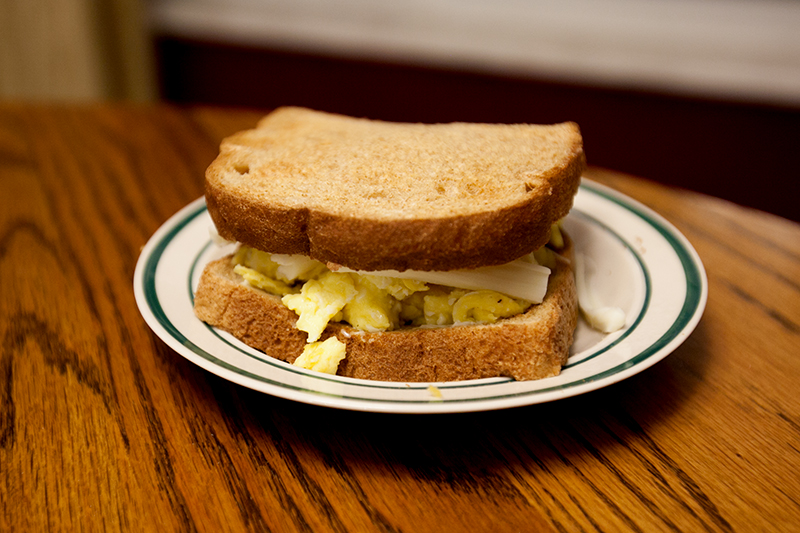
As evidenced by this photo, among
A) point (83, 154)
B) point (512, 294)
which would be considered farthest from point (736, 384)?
point (83, 154)

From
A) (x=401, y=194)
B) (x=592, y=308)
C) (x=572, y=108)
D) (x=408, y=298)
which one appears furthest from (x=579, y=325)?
(x=572, y=108)

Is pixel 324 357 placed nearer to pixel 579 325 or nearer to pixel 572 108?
pixel 579 325

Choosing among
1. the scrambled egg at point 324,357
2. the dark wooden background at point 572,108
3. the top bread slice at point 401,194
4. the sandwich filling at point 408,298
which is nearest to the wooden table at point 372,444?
the scrambled egg at point 324,357

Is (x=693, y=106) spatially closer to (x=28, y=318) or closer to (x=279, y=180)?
(x=279, y=180)

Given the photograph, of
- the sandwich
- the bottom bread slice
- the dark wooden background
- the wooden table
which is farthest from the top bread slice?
the dark wooden background

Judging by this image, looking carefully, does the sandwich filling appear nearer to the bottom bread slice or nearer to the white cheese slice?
the bottom bread slice

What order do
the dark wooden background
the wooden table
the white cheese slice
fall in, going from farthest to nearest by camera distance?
the dark wooden background → the white cheese slice → the wooden table
